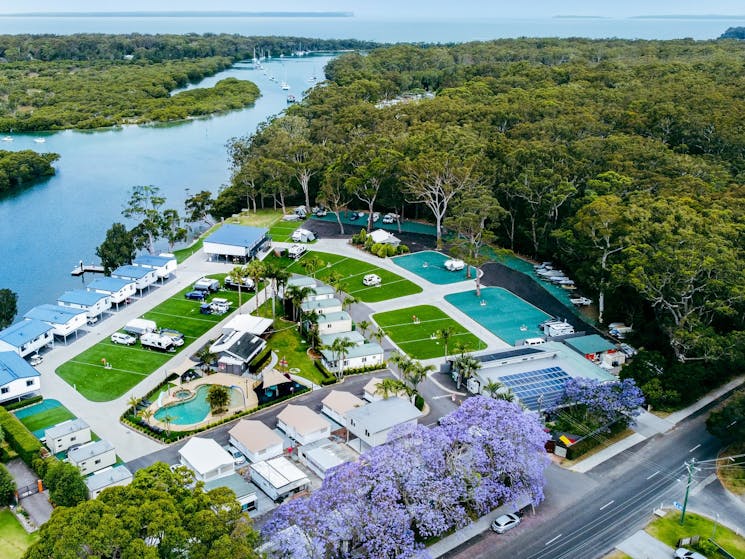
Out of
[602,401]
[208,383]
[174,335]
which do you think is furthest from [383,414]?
[174,335]

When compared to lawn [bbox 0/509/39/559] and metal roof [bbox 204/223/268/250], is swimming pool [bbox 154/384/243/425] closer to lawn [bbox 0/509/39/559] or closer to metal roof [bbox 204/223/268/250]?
lawn [bbox 0/509/39/559]

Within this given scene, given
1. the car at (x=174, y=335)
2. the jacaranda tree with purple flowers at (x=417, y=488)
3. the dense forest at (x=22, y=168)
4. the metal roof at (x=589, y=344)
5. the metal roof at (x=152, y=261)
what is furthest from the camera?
the dense forest at (x=22, y=168)

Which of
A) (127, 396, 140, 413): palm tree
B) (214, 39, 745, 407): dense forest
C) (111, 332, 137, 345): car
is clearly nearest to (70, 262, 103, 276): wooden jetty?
(214, 39, 745, 407): dense forest

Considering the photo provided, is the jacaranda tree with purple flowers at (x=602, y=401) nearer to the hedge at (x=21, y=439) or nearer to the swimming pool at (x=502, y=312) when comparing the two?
the swimming pool at (x=502, y=312)

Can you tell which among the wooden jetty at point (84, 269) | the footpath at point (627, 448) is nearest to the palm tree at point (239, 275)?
the wooden jetty at point (84, 269)

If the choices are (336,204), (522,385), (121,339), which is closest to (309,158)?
(336,204)

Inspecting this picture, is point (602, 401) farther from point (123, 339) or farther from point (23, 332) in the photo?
point (23, 332)
